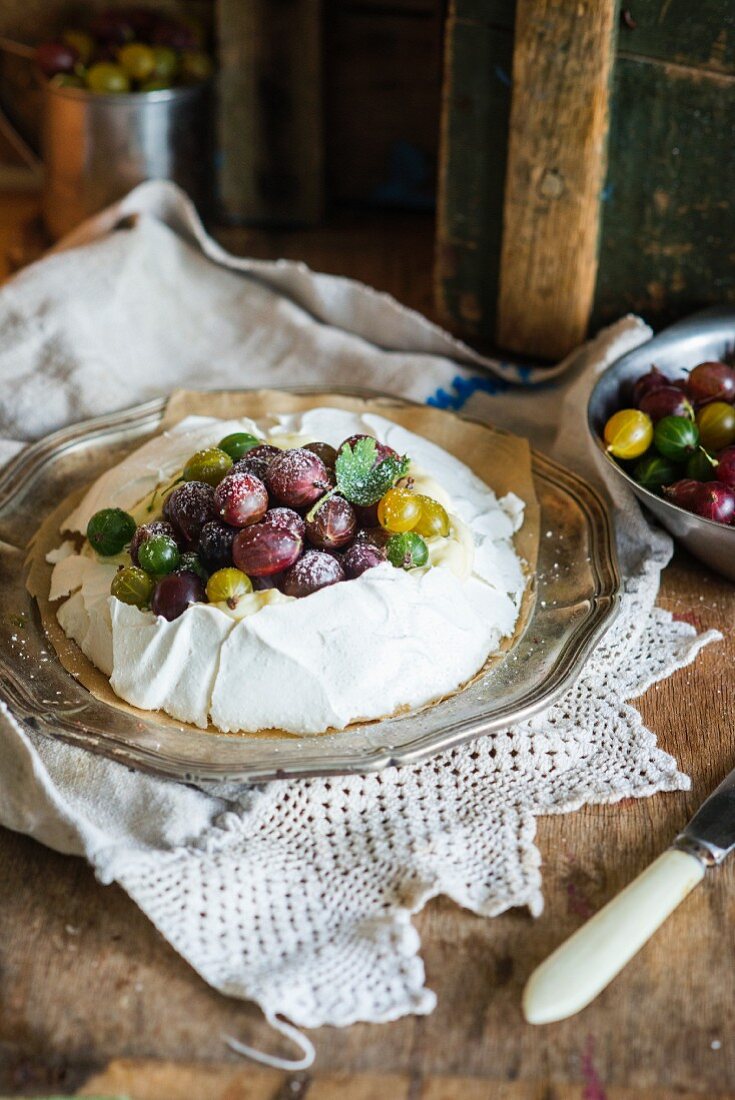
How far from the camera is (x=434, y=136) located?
77.2 inches

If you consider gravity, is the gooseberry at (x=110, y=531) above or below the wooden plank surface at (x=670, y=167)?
below

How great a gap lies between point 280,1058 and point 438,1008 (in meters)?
0.12

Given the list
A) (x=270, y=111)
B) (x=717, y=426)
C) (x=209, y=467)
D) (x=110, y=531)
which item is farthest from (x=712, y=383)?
(x=270, y=111)

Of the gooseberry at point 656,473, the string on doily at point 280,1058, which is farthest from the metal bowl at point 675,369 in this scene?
the string on doily at point 280,1058

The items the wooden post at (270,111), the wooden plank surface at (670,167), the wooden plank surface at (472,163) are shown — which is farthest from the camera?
the wooden post at (270,111)

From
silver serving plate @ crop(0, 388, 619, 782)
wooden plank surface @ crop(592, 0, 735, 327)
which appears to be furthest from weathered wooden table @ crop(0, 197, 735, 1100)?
wooden plank surface @ crop(592, 0, 735, 327)

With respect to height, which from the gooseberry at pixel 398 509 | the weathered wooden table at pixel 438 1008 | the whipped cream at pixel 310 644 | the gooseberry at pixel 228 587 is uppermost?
the gooseberry at pixel 398 509

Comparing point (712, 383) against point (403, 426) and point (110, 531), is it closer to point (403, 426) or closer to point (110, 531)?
point (403, 426)

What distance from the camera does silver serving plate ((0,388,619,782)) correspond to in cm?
93

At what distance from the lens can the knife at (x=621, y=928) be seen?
2.63ft

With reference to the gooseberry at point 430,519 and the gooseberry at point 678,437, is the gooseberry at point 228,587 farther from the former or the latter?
the gooseberry at point 678,437

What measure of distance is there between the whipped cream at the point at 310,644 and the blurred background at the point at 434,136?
54 cm

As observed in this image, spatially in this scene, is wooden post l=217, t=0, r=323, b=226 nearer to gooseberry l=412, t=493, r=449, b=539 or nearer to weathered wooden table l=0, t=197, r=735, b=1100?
gooseberry l=412, t=493, r=449, b=539

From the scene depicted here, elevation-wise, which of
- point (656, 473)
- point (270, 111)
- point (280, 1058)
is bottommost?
point (280, 1058)
